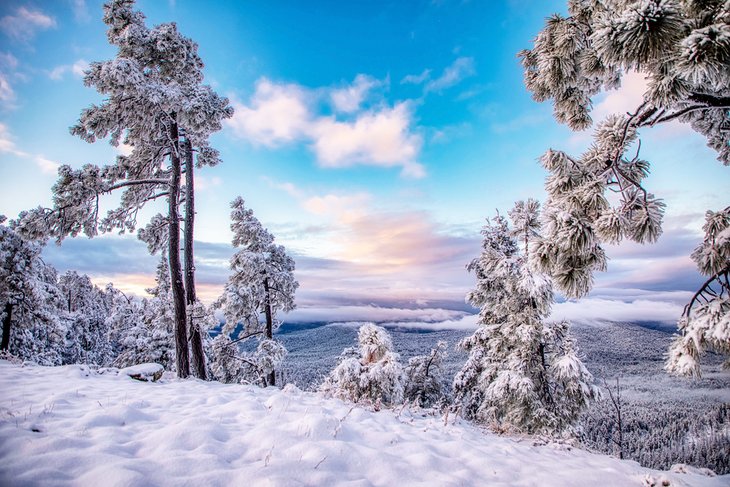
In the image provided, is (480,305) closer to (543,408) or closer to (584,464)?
(543,408)

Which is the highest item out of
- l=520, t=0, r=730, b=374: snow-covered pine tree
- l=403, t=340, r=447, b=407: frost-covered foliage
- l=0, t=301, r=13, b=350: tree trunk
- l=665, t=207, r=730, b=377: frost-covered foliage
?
l=520, t=0, r=730, b=374: snow-covered pine tree

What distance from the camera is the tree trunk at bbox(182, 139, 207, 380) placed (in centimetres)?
1055

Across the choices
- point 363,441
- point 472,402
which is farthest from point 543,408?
point 363,441

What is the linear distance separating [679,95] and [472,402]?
17.3m

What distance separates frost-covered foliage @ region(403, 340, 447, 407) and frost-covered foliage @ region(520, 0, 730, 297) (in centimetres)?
1661

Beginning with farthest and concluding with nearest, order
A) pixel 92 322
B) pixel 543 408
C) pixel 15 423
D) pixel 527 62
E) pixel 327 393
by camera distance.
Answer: pixel 92 322 → pixel 543 408 → pixel 327 393 → pixel 527 62 → pixel 15 423

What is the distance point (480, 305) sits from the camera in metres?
16.4

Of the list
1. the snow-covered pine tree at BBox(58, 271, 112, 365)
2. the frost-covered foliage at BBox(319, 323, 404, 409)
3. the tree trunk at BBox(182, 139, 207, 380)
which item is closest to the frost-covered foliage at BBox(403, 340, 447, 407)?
the frost-covered foliage at BBox(319, 323, 404, 409)

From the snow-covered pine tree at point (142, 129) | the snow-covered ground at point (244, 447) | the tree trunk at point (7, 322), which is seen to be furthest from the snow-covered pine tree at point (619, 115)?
the tree trunk at point (7, 322)

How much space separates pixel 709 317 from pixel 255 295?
16767 millimetres

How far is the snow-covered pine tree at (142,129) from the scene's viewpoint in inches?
355

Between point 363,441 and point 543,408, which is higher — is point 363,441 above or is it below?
above

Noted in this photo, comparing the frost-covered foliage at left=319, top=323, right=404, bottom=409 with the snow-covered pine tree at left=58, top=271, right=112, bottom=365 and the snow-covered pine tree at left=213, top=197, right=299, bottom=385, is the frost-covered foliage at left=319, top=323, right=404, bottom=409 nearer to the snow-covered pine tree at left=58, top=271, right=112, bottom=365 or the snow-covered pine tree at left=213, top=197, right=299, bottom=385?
the snow-covered pine tree at left=213, top=197, right=299, bottom=385

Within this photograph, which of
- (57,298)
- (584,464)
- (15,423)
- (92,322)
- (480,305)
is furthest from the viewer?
(92,322)
